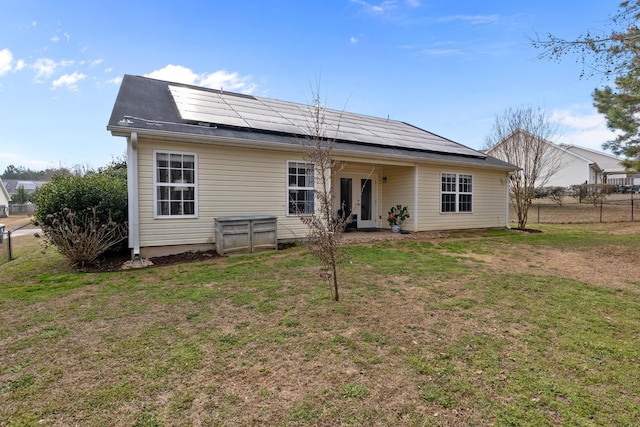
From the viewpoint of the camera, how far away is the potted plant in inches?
458

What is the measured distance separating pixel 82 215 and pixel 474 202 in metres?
12.6

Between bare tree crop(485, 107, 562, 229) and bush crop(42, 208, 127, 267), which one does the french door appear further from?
bush crop(42, 208, 127, 267)

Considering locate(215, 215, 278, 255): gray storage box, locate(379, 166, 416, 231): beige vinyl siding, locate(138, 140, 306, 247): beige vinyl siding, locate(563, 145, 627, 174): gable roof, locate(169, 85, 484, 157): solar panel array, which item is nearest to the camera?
locate(138, 140, 306, 247): beige vinyl siding

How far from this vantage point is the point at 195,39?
38.5ft

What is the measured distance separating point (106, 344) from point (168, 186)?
199 inches

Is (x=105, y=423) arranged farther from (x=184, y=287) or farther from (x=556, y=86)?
(x=556, y=86)

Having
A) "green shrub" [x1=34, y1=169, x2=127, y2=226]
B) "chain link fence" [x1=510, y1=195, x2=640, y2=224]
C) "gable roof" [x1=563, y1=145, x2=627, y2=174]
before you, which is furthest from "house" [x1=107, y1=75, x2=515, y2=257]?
"gable roof" [x1=563, y1=145, x2=627, y2=174]

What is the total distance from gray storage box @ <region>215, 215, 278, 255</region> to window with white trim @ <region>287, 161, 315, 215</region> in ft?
3.69

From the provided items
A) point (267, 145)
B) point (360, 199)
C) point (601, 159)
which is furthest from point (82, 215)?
point (601, 159)

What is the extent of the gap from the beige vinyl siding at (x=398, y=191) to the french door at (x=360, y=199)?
319 millimetres

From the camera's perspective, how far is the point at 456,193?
485 inches

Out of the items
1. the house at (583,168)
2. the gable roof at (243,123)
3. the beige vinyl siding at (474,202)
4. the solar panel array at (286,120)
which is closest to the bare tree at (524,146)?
the beige vinyl siding at (474,202)

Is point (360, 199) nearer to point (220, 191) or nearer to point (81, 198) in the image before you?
point (220, 191)

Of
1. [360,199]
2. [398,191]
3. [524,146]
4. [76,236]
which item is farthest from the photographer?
[524,146]
